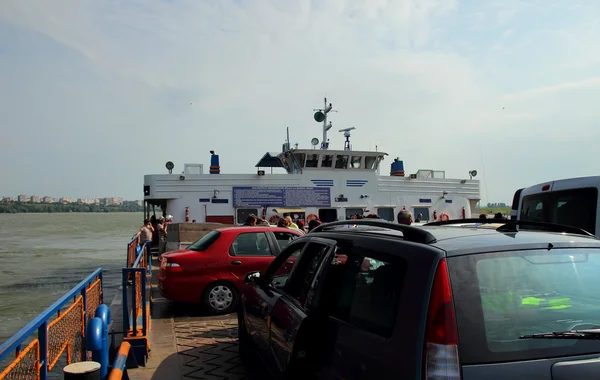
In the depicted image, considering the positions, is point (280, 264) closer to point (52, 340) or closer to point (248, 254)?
point (52, 340)

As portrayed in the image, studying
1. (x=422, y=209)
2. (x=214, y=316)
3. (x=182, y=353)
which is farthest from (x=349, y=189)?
(x=182, y=353)

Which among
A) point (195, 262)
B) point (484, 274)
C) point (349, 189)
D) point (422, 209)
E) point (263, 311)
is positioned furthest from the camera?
point (422, 209)

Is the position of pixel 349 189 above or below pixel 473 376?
above

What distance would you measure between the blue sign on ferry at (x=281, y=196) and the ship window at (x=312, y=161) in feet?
4.21

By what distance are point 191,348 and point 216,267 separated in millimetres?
1962

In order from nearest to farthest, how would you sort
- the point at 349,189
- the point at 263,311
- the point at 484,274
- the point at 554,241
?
the point at 484,274 < the point at 554,241 < the point at 263,311 < the point at 349,189

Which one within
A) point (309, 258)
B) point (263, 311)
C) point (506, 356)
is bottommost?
point (263, 311)

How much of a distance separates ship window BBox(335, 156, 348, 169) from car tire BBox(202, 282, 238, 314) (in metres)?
13.1

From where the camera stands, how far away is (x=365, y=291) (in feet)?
8.72

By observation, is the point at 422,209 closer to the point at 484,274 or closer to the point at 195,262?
the point at 195,262

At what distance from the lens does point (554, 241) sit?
2412mm

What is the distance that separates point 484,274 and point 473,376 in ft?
1.55

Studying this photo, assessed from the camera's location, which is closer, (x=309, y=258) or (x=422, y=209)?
(x=309, y=258)

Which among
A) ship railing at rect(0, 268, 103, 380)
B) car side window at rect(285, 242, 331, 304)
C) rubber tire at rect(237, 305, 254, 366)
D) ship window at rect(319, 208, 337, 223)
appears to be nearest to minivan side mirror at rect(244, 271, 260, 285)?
rubber tire at rect(237, 305, 254, 366)
